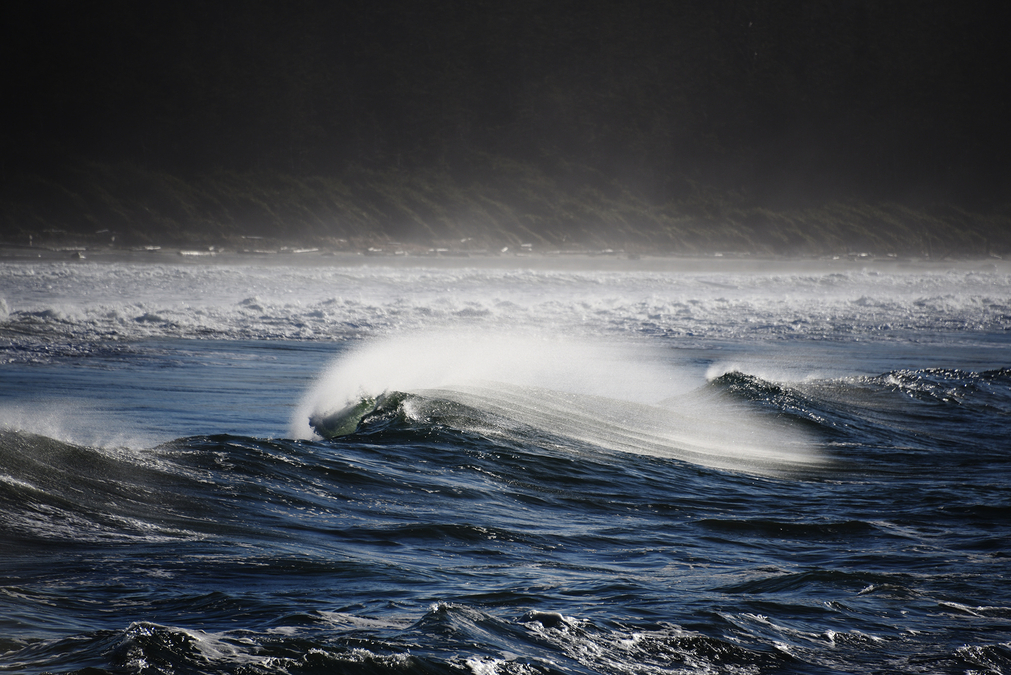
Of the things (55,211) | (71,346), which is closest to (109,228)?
(55,211)

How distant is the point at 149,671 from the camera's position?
3949 millimetres

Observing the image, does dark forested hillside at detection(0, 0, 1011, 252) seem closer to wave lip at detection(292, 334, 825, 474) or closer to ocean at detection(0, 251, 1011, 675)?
wave lip at detection(292, 334, 825, 474)

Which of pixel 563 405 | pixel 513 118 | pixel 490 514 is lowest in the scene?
pixel 490 514

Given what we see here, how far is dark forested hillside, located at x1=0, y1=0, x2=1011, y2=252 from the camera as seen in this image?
80.4 m

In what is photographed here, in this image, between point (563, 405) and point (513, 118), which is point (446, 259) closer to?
point (563, 405)

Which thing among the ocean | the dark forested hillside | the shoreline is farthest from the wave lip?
the dark forested hillside

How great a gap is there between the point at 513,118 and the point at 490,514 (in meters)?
100

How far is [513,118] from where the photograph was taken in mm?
104312

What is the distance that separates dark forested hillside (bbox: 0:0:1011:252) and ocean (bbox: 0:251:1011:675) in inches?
2441

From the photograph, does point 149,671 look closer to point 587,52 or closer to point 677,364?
point 677,364

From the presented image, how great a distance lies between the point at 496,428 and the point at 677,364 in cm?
806

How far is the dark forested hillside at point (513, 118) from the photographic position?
264 ft

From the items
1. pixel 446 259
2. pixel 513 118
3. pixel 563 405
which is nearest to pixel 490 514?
Answer: pixel 563 405

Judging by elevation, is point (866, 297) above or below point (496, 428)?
above
